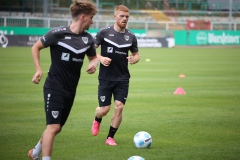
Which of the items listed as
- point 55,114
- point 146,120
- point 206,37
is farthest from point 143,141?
point 206,37

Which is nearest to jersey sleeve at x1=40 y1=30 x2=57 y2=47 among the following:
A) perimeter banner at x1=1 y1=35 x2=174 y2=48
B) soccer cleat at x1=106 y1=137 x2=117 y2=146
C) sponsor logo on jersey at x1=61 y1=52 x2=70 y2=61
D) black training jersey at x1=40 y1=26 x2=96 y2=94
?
black training jersey at x1=40 y1=26 x2=96 y2=94

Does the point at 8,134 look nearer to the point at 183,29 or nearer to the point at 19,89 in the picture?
the point at 19,89

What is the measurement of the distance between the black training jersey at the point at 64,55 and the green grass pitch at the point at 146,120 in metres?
1.58

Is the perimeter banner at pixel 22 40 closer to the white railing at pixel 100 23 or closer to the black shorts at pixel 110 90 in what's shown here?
the white railing at pixel 100 23

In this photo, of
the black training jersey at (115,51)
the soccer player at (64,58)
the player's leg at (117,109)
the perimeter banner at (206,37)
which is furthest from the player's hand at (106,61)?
the perimeter banner at (206,37)

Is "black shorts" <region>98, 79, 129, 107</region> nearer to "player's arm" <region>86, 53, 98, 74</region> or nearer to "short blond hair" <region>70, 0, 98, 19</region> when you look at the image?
"player's arm" <region>86, 53, 98, 74</region>

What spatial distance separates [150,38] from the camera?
4853 centimetres

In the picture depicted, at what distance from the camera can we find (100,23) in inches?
2110

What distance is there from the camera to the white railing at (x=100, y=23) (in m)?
46.7

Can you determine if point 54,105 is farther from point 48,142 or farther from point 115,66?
point 115,66

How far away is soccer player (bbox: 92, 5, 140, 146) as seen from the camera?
9781 mm

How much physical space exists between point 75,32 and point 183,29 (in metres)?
49.2

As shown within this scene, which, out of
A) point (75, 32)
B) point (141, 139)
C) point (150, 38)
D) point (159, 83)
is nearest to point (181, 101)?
point (159, 83)

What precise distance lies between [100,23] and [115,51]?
4397cm
